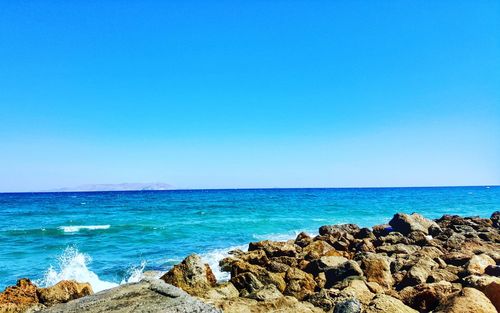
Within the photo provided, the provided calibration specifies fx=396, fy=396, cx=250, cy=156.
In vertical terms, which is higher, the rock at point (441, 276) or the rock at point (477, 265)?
the rock at point (477, 265)

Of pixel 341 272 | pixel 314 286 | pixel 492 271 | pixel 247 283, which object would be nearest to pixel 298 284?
pixel 314 286

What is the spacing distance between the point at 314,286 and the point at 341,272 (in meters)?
0.74

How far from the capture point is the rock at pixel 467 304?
5637 mm

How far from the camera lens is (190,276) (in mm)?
8305

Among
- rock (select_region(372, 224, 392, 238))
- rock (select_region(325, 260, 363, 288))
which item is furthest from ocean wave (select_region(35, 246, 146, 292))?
rock (select_region(372, 224, 392, 238))

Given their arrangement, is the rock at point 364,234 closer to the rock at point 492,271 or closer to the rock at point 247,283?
the rock at point 492,271

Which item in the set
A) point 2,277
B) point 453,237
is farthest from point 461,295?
point 2,277

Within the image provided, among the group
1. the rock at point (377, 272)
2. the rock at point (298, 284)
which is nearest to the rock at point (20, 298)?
the rock at point (298, 284)

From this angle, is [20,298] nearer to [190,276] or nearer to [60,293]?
[60,293]

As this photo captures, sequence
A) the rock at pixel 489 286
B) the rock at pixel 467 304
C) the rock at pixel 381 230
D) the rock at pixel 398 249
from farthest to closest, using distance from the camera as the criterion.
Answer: the rock at pixel 381 230 < the rock at pixel 398 249 < the rock at pixel 489 286 < the rock at pixel 467 304

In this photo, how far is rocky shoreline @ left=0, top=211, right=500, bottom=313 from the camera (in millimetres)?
4805

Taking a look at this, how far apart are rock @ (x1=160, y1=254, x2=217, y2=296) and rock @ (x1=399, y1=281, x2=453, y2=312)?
377 centimetres

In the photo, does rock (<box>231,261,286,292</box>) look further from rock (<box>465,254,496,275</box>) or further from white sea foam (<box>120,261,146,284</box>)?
rock (<box>465,254,496,275</box>)

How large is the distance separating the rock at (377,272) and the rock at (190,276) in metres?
3.60
